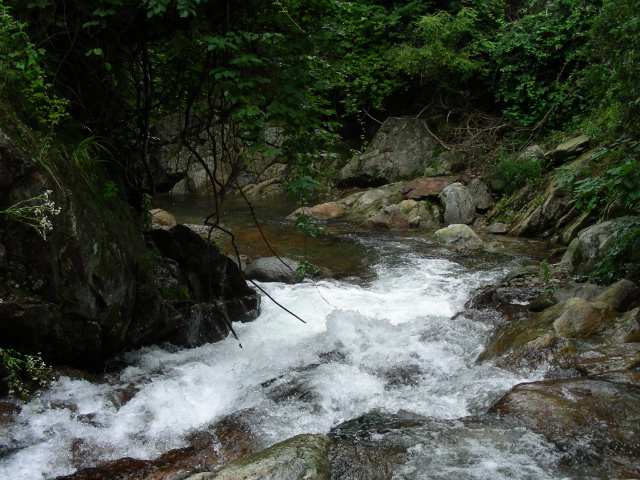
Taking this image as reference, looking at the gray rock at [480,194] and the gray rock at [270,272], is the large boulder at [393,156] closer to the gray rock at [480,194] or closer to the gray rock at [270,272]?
the gray rock at [480,194]

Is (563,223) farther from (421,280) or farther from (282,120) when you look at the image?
(282,120)

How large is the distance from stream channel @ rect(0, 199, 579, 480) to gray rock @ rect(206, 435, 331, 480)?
48 cm

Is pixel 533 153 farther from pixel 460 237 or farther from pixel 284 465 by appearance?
pixel 284 465

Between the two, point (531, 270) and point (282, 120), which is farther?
point (531, 270)

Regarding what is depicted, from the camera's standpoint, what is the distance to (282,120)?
3.93 metres

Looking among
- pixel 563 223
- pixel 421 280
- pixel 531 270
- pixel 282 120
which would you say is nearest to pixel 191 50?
pixel 282 120

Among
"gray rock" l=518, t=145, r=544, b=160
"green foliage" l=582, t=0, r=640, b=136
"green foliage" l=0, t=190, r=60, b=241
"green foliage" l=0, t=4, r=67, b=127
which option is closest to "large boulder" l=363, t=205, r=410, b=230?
"gray rock" l=518, t=145, r=544, b=160

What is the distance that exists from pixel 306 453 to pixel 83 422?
1.76 meters

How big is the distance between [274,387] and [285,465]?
63.8 inches

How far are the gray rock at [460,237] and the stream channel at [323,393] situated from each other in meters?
2.77

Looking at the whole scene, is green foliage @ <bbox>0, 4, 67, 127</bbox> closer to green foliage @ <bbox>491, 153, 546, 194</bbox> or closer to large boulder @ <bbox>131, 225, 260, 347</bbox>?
large boulder @ <bbox>131, 225, 260, 347</bbox>

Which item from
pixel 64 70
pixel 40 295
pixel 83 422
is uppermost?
pixel 64 70

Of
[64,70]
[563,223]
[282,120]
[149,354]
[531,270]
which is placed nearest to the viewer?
[282,120]

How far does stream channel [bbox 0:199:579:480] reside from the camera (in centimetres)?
305
